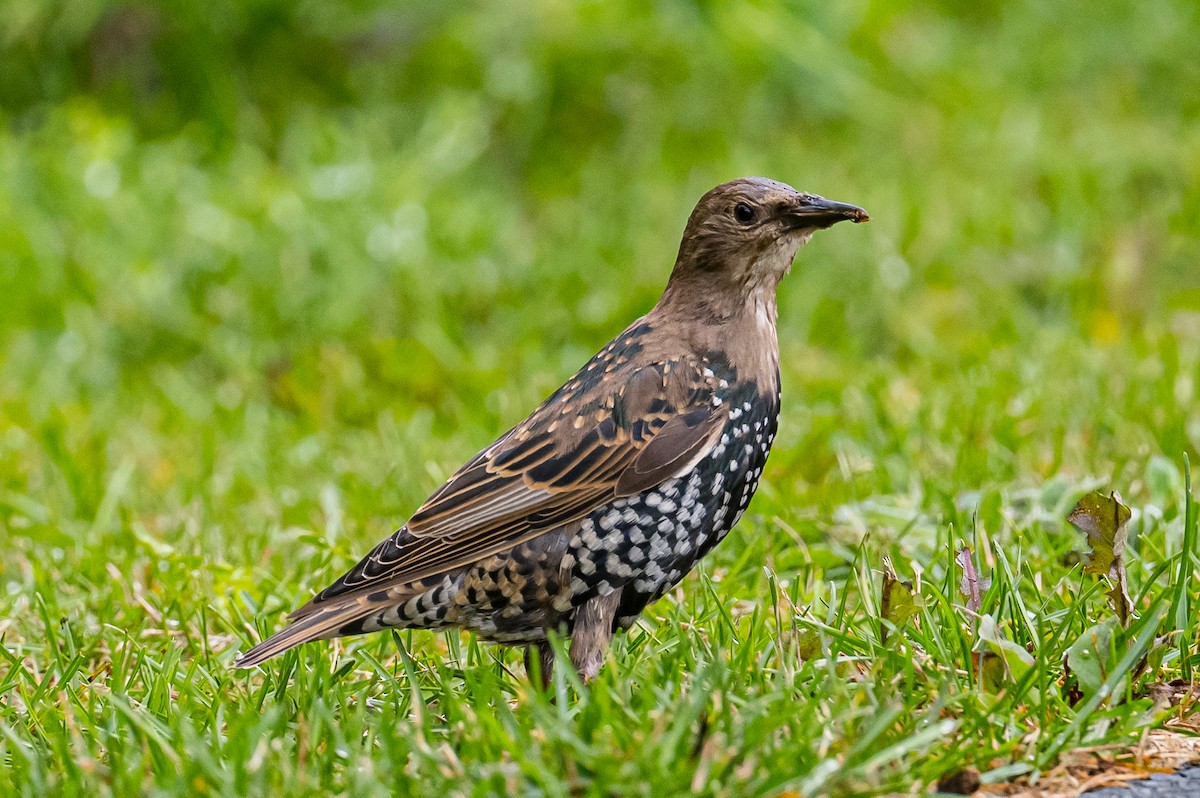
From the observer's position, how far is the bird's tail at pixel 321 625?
3488mm

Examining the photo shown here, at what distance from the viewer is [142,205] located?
7.93 metres

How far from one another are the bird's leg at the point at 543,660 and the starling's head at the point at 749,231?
1.02 metres

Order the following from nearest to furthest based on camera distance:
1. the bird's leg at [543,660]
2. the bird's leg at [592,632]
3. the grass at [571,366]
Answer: the grass at [571,366]
the bird's leg at [592,632]
the bird's leg at [543,660]

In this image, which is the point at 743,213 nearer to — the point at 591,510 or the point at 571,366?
the point at 591,510

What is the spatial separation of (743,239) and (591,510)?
827 mm

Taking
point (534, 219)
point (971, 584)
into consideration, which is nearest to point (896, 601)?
point (971, 584)

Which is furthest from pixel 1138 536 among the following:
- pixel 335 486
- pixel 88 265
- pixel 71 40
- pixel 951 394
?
pixel 71 40

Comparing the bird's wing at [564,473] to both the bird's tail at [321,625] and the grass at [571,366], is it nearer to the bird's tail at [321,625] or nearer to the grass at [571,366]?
the bird's tail at [321,625]

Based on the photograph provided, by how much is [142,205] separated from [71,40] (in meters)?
1.80

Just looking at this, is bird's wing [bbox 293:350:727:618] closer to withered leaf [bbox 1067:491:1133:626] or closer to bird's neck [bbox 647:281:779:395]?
bird's neck [bbox 647:281:779:395]

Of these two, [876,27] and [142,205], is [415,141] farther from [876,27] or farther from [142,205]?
[876,27]

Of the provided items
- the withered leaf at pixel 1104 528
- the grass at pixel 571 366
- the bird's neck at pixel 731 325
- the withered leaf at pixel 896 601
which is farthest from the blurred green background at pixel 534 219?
the withered leaf at pixel 896 601

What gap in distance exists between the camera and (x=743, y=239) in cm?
399

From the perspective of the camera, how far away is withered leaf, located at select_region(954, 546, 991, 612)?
3479 mm
